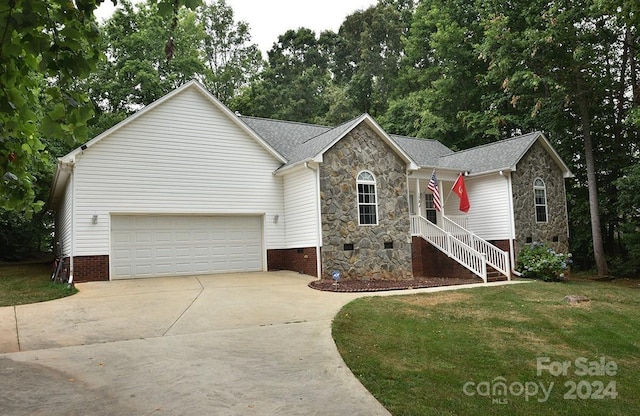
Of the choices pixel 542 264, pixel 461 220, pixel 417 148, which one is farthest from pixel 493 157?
pixel 542 264

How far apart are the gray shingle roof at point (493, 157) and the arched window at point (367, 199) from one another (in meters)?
5.64

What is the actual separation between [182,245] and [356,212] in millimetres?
5598

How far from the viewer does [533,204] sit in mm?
19109

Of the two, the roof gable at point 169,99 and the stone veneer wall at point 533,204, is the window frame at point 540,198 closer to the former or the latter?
the stone veneer wall at point 533,204

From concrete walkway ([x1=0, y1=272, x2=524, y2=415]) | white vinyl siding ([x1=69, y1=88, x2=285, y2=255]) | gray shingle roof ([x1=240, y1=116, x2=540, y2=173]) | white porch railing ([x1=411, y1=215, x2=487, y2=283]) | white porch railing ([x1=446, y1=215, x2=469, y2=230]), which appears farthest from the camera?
white porch railing ([x1=446, y1=215, x2=469, y2=230])

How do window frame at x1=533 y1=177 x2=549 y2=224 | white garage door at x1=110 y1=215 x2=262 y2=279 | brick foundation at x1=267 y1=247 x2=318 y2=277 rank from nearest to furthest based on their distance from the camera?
white garage door at x1=110 y1=215 x2=262 y2=279
brick foundation at x1=267 y1=247 x2=318 y2=277
window frame at x1=533 y1=177 x2=549 y2=224

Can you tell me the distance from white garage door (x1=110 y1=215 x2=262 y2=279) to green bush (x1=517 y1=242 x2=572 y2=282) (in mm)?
9323

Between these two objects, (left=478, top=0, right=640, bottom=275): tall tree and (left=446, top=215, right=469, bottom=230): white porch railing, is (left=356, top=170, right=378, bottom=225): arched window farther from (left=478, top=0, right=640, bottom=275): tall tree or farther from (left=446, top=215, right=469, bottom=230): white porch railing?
(left=478, top=0, right=640, bottom=275): tall tree

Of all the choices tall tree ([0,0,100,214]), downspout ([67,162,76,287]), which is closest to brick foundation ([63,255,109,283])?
downspout ([67,162,76,287])

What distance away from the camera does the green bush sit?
16281 mm

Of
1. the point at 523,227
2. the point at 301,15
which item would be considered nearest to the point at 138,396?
the point at 523,227

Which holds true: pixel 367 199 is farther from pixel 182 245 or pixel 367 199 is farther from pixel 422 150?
pixel 422 150

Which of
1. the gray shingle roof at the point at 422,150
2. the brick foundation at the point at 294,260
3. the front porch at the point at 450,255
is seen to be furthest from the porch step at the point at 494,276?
the brick foundation at the point at 294,260

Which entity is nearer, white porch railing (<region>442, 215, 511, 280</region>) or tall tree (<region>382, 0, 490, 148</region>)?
white porch railing (<region>442, 215, 511, 280</region>)
